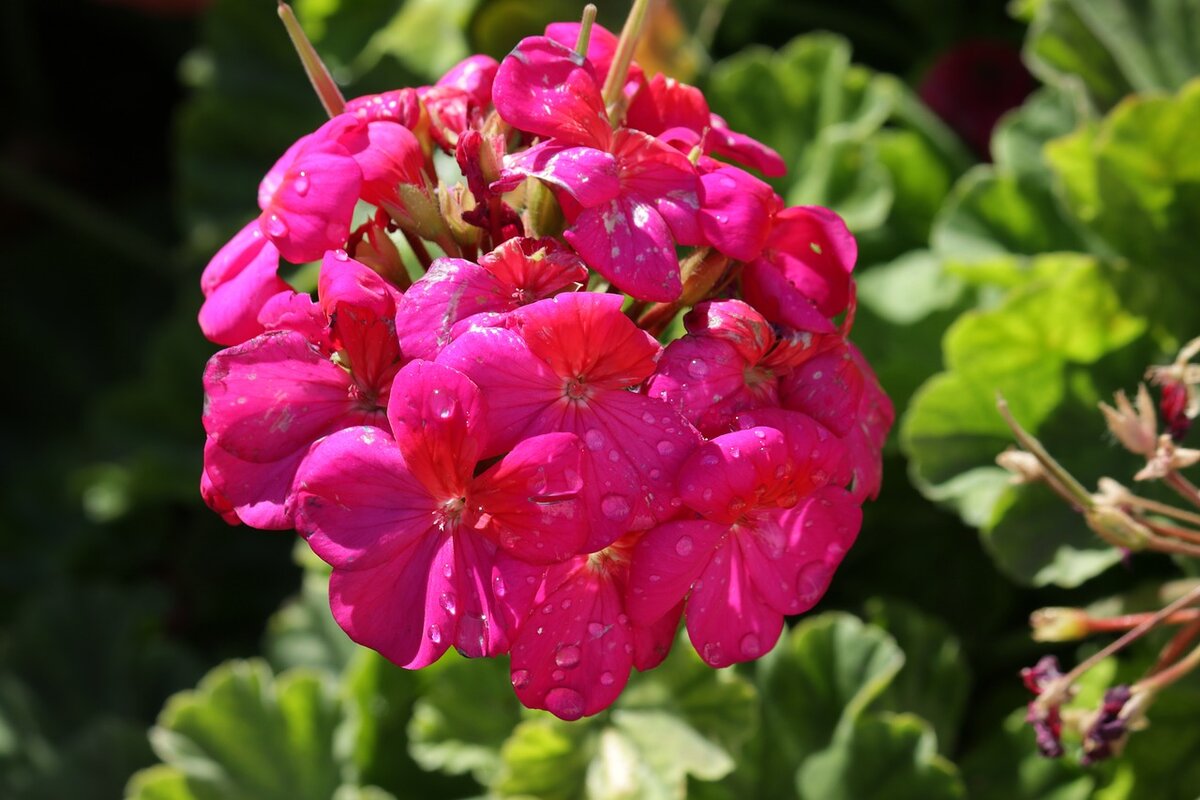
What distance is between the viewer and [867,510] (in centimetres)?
130

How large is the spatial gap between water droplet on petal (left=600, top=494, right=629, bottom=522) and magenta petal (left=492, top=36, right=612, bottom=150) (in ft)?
0.64

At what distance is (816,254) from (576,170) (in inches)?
7.1

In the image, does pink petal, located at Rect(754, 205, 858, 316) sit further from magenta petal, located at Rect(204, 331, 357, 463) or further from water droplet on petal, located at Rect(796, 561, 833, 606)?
magenta petal, located at Rect(204, 331, 357, 463)

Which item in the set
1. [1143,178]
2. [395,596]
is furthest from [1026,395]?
[395,596]

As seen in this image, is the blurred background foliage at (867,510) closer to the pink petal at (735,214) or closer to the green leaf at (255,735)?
the green leaf at (255,735)

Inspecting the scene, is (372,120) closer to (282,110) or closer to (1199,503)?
(1199,503)

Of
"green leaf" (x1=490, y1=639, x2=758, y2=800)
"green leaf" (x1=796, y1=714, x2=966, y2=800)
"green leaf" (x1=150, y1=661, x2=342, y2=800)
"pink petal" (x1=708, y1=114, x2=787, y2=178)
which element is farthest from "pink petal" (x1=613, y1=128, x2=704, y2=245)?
"green leaf" (x1=150, y1=661, x2=342, y2=800)

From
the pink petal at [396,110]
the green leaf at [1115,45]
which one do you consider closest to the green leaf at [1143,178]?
the green leaf at [1115,45]

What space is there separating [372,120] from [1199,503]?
0.58 metres

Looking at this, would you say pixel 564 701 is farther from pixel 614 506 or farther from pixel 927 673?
pixel 927 673

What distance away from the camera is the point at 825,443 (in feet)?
2.34

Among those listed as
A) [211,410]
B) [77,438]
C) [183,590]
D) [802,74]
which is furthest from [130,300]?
[211,410]

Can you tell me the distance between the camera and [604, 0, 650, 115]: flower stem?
2.43 feet

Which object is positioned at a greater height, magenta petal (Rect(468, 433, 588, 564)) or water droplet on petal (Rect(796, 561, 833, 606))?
magenta petal (Rect(468, 433, 588, 564))
